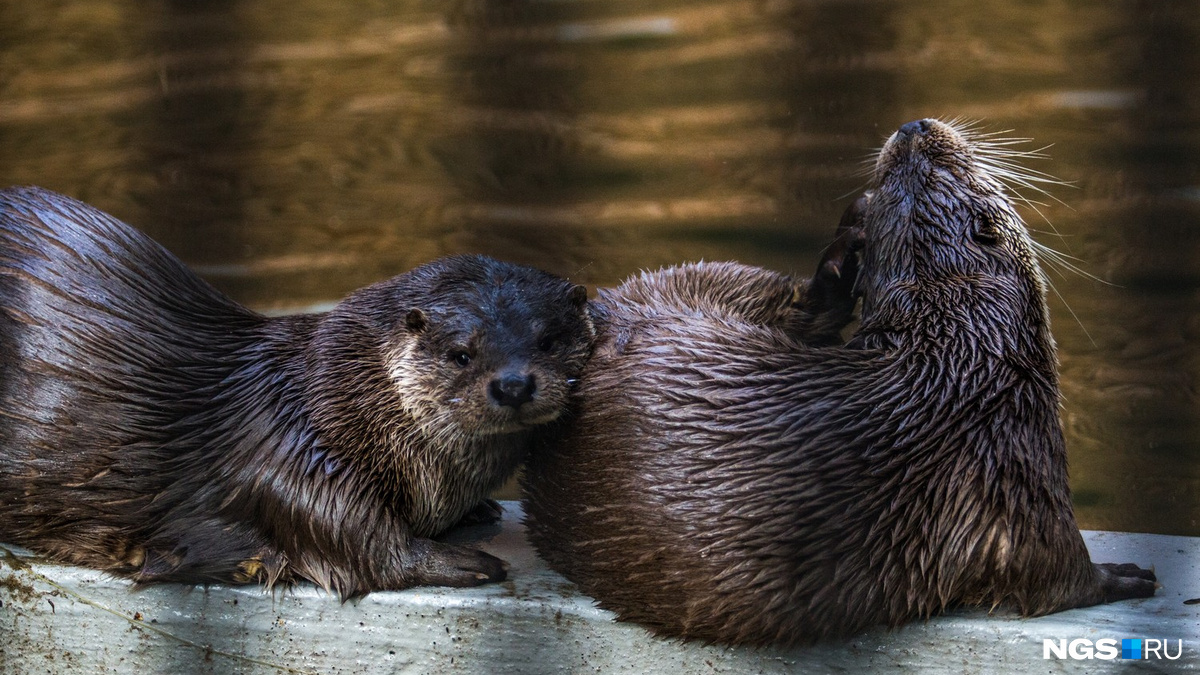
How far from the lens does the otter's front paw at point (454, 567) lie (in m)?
2.70

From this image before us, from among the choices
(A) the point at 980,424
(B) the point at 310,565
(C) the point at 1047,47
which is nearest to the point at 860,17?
(C) the point at 1047,47

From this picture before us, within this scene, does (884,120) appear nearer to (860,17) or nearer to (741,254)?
(860,17)

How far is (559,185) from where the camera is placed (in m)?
3.98

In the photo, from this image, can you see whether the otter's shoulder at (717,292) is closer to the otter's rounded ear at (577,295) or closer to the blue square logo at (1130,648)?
the otter's rounded ear at (577,295)

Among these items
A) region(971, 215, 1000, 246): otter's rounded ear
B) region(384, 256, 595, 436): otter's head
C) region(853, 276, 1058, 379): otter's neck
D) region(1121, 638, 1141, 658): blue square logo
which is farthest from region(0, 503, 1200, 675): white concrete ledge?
region(971, 215, 1000, 246): otter's rounded ear

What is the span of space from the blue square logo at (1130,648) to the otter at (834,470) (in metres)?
0.16

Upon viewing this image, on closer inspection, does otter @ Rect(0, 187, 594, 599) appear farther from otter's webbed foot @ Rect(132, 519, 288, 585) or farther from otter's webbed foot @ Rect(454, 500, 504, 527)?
otter's webbed foot @ Rect(454, 500, 504, 527)

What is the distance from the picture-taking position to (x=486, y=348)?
260 cm

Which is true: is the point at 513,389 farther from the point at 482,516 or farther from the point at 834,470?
the point at 482,516

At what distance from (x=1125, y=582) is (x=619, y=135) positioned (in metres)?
2.11

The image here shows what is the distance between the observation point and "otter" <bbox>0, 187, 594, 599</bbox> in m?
2.66

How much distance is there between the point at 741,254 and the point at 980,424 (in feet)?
5.17

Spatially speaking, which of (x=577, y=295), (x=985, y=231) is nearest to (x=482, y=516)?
(x=577, y=295)

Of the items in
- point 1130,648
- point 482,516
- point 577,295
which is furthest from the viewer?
point 482,516
